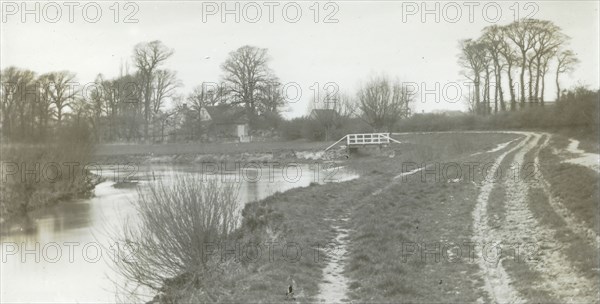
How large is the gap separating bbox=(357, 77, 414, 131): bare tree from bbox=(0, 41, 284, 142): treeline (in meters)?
12.5

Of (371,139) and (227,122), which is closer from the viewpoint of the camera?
(371,139)

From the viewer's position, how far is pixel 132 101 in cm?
4938

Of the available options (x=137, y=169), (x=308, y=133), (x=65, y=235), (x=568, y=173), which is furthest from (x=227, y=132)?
(x=568, y=173)

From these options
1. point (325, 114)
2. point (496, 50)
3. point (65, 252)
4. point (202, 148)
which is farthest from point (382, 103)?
point (65, 252)

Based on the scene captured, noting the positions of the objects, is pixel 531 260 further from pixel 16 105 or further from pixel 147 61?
pixel 147 61

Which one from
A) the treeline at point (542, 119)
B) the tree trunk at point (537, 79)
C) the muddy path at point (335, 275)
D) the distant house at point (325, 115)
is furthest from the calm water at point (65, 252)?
the tree trunk at point (537, 79)

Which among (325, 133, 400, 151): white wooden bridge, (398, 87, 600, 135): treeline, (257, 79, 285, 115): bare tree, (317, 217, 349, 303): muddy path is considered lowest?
(317, 217, 349, 303): muddy path

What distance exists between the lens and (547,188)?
591 inches

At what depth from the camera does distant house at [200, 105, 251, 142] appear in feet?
205

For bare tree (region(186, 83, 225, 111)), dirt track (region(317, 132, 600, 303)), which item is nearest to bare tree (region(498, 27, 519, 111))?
bare tree (region(186, 83, 225, 111))

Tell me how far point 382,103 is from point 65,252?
41297 millimetres

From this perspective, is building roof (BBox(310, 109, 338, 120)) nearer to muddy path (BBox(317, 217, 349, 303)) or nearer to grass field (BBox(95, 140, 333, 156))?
grass field (BBox(95, 140, 333, 156))

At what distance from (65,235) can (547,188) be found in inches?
617

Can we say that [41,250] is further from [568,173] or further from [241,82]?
[241,82]
